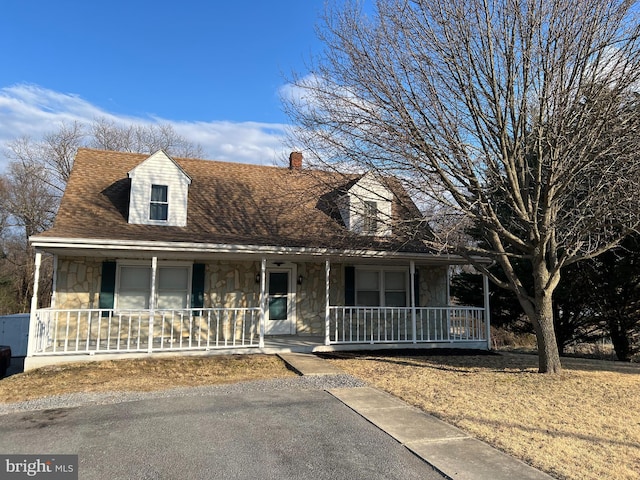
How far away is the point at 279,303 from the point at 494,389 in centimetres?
665

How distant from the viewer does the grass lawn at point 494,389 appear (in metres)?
4.31

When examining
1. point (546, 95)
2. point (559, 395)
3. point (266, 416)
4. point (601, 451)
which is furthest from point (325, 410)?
point (546, 95)

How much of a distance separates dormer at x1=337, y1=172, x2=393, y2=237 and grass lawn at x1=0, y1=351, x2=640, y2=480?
9.64ft

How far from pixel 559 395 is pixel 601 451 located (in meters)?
2.60

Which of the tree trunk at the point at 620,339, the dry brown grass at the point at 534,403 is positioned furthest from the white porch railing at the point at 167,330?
the tree trunk at the point at 620,339

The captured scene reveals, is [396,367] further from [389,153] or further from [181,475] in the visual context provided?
[181,475]

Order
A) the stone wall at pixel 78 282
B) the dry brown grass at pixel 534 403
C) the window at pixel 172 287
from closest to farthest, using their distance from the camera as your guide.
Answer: the dry brown grass at pixel 534 403
the stone wall at pixel 78 282
the window at pixel 172 287

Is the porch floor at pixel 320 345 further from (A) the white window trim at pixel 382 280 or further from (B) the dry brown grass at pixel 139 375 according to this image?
(A) the white window trim at pixel 382 280

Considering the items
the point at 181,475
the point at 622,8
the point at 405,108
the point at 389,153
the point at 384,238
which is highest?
the point at 622,8

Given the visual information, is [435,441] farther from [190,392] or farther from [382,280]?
[382,280]

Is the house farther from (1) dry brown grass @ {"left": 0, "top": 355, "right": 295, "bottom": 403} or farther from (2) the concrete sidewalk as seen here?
(2) the concrete sidewalk

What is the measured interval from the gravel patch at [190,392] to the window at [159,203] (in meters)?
5.58

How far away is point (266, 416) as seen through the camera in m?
5.51

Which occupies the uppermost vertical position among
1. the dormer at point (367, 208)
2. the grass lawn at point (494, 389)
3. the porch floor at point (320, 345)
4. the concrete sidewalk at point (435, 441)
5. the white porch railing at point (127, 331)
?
the dormer at point (367, 208)
